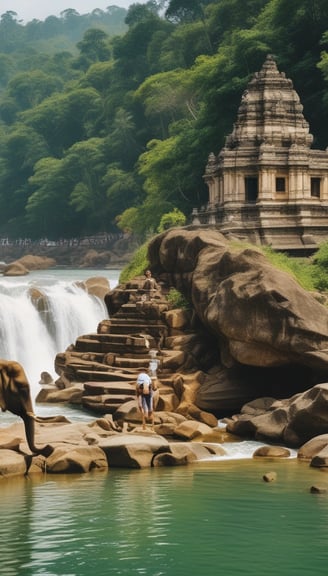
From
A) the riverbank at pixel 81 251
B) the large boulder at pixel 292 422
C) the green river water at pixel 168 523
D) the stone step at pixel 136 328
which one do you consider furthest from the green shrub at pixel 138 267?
the riverbank at pixel 81 251

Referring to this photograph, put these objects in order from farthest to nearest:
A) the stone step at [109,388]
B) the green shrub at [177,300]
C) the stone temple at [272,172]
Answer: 1. the stone temple at [272,172]
2. the green shrub at [177,300]
3. the stone step at [109,388]

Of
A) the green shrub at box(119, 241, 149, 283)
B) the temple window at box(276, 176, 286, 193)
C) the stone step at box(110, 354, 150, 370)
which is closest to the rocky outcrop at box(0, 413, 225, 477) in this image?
the stone step at box(110, 354, 150, 370)

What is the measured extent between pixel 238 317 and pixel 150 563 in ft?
43.3

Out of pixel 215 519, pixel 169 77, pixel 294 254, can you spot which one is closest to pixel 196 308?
pixel 294 254

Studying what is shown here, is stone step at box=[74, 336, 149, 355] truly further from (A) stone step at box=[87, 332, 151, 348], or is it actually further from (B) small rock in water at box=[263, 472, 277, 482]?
(B) small rock in water at box=[263, 472, 277, 482]

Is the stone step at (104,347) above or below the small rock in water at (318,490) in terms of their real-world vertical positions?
above

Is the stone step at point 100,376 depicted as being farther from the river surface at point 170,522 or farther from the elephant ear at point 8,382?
the elephant ear at point 8,382

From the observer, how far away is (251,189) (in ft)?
148

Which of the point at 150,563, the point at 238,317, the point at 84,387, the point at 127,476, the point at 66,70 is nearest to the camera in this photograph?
the point at 150,563

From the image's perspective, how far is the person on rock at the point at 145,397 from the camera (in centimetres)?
2531

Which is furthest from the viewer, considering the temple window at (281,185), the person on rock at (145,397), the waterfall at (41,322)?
the temple window at (281,185)

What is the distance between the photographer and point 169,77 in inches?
3004

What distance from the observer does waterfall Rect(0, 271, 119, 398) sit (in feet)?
122

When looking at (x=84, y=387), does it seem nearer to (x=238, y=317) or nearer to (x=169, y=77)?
(x=238, y=317)
